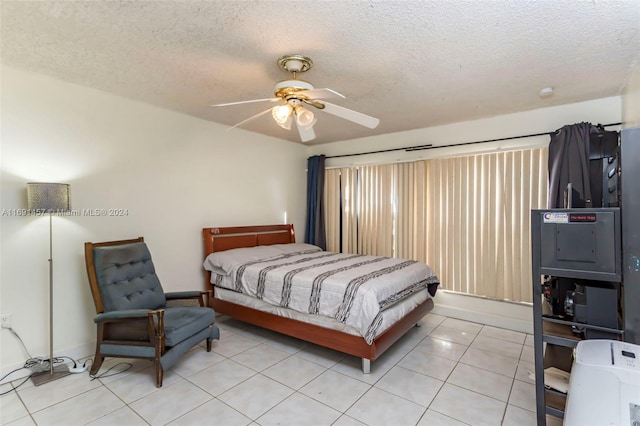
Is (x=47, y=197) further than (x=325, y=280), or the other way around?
(x=325, y=280)

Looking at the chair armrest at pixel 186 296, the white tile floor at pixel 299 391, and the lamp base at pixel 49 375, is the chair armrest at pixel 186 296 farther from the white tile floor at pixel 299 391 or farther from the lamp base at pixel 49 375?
the lamp base at pixel 49 375

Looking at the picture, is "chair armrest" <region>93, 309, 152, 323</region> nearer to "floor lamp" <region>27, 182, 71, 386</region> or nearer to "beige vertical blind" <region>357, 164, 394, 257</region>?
"floor lamp" <region>27, 182, 71, 386</region>

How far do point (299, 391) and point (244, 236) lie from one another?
98.6 inches

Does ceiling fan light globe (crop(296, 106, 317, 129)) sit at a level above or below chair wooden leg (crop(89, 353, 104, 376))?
above

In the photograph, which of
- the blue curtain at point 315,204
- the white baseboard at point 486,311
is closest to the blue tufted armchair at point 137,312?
the blue curtain at point 315,204

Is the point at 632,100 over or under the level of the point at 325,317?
over

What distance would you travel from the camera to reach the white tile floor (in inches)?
85.4

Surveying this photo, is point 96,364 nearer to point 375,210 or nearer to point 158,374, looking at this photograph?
point 158,374

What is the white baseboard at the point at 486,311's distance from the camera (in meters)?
3.76

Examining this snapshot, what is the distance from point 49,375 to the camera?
8.77 ft

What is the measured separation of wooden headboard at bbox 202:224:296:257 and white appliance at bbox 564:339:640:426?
3.71 m

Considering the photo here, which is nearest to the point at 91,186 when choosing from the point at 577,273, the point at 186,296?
the point at 186,296

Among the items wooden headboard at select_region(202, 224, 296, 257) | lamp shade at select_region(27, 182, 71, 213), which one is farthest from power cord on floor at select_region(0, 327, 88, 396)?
wooden headboard at select_region(202, 224, 296, 257)

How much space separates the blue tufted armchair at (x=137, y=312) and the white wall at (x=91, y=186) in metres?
0.43
